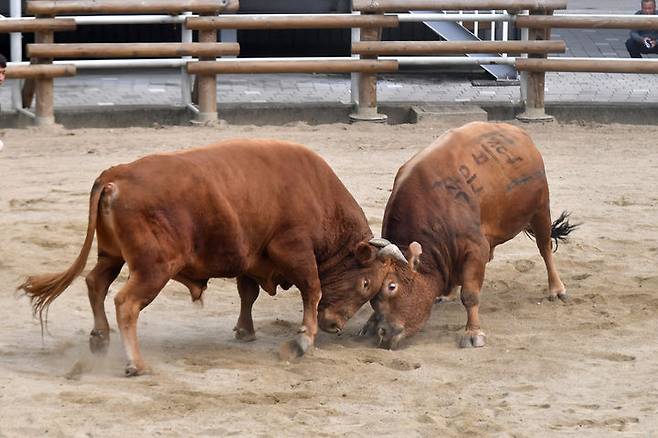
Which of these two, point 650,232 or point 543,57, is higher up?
point 543,57

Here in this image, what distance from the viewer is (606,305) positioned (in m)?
8.29

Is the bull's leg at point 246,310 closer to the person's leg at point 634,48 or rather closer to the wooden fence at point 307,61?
the wooden fence at point 307,61

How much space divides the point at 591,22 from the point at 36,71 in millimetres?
6141

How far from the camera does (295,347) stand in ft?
23.5

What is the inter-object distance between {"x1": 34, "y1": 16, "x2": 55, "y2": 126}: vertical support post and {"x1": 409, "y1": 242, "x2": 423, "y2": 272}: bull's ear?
7747 mm

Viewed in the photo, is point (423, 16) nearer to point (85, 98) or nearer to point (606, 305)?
point (85, 98)

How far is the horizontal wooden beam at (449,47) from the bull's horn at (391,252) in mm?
7810

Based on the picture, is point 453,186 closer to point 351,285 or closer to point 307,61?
point 351,285

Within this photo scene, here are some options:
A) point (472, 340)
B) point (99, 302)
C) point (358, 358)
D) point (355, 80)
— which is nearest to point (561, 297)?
point (472, 340)

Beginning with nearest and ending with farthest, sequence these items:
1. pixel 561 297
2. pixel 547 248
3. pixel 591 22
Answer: pixel 561 297 → pixel 547 248 → pixel 591 22

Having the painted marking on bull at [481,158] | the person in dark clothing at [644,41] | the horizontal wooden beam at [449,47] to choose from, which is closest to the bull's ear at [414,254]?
the painted marking on bull at [481,158]

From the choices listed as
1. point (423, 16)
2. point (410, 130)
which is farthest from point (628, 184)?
point (423, 16)

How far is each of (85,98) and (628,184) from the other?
726cm

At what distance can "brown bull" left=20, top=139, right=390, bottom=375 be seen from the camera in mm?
6633
